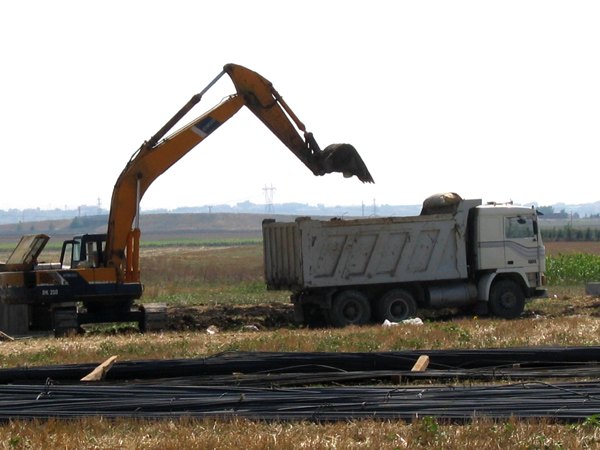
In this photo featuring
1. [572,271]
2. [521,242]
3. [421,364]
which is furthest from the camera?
[572,271]

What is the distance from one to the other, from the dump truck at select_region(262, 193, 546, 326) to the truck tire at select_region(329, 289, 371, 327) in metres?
0.02

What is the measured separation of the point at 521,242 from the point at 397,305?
337 cm

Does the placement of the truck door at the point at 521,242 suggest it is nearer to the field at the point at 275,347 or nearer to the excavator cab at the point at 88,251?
the field at the point at 275,347

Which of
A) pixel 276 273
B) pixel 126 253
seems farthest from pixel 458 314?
pixel 126 253

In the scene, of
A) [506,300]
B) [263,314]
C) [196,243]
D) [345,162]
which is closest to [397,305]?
[506,300]

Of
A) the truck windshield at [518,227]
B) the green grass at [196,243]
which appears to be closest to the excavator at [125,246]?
the truck windshield at [518,227]

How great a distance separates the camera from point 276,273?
2509 cm

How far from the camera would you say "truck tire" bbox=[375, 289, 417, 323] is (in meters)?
24.6

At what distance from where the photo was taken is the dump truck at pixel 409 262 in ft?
79.6

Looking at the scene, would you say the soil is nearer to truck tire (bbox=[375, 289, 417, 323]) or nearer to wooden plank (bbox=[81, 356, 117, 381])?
truck tire (bbox=[375, 289, 417, 323])

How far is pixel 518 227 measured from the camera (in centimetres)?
2572

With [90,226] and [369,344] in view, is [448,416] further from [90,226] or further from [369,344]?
[90,226]

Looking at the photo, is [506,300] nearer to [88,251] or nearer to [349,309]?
[349,309]

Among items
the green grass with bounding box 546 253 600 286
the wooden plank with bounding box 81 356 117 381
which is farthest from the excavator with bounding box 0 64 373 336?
the green grass with bounding box 546 253 600 286
